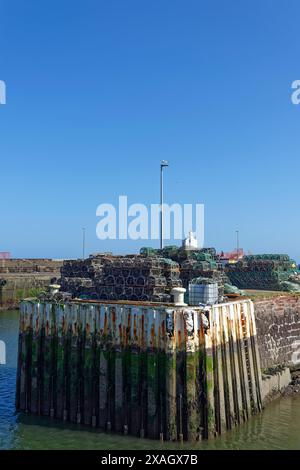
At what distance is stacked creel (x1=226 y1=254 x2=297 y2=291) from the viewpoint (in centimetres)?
4017

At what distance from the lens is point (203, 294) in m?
20.6

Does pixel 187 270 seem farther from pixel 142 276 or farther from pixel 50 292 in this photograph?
pixel 50 292

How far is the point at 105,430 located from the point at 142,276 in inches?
350

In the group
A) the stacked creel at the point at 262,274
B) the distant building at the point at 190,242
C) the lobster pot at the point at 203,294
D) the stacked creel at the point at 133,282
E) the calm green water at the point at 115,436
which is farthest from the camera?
the stacked creel at the point at 262,274

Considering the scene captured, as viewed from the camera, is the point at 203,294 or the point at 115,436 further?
the point at 203,294

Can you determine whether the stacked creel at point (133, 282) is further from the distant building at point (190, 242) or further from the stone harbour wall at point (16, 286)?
the stone harbour wall at point (16, 286)

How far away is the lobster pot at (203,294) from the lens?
20500mm

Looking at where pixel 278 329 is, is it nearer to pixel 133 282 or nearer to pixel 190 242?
pixel 190 242

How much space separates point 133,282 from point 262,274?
18490 mm

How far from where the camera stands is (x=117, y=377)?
738 inches

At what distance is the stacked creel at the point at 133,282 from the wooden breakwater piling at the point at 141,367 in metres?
5.04

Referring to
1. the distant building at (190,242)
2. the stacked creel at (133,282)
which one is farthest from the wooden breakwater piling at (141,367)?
the distant building at (190,242)

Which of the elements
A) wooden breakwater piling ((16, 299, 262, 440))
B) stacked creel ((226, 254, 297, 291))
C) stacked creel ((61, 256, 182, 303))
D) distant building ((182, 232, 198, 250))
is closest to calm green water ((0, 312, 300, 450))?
wooden breakwater piling ((16, 299, 262, 440))

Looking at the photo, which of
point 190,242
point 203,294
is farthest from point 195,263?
point 203,294
